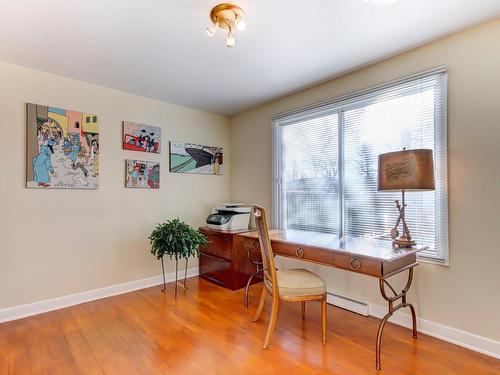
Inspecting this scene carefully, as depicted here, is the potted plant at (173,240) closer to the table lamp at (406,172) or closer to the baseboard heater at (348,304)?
the baseboard heater at (348,304)

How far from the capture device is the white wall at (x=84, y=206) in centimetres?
254

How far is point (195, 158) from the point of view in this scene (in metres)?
3.89

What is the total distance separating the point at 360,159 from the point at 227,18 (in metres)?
1.73

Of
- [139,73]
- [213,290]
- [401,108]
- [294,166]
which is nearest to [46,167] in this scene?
[139,73]

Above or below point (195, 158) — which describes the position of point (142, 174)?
below

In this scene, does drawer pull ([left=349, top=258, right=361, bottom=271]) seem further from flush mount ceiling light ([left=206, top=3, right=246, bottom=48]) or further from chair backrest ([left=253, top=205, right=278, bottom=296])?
flush mount ceiling light ([left=206, top=3, right=246, bottom=48])

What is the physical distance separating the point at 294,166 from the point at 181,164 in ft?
5.03

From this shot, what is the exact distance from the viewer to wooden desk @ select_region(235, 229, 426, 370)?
1812 millimetres

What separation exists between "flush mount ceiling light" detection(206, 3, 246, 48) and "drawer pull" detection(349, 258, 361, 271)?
1.72m

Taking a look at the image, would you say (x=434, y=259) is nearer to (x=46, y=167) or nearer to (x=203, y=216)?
(x=203, y=216)

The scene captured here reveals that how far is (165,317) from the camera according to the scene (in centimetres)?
254

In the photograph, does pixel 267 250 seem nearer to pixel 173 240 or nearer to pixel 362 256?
pixel 362 256

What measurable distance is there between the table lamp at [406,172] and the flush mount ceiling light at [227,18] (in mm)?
1441

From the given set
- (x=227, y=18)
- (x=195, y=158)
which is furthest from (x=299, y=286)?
(x=195, y=158)
